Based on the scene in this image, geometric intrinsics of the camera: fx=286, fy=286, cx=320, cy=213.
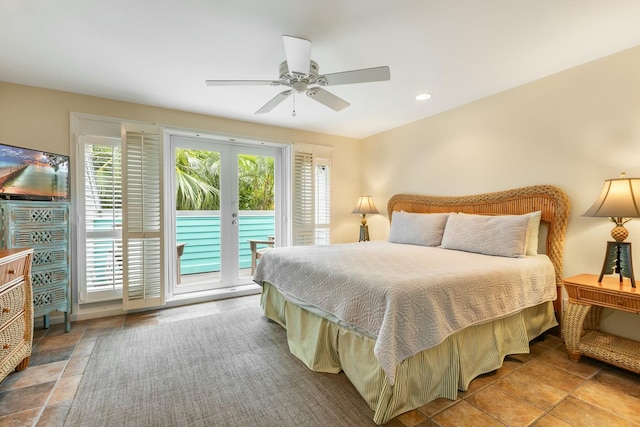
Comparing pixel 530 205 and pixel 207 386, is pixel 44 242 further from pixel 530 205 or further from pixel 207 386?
pixel 530 205

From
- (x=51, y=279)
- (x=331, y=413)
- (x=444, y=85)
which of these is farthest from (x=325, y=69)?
(x=51, y=279)

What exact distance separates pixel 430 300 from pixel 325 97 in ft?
5.71

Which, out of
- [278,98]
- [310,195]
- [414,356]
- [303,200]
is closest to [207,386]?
[414,356]

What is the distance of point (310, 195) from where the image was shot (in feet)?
14.5

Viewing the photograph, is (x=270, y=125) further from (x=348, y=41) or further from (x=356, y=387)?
(x=356, y=387)

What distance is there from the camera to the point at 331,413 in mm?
1657

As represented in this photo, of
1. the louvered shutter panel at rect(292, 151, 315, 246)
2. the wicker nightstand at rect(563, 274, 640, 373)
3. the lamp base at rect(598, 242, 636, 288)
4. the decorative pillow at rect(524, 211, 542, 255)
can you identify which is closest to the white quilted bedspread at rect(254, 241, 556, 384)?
the decorative pillow at rect(524, 211, 542, 255)

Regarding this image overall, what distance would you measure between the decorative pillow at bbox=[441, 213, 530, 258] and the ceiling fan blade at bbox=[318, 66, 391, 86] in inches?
68.2

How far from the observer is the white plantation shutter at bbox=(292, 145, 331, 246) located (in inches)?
170

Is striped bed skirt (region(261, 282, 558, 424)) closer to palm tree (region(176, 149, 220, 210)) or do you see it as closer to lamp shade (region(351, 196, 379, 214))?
palm tree (region(176, 149, 220, 210))

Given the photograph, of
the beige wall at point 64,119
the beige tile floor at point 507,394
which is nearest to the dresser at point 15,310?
the beige tile floor at point 507,394

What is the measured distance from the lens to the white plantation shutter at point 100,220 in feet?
9.99

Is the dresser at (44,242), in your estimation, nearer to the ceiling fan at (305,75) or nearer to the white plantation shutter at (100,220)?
the white plantation shutter at (100,220)

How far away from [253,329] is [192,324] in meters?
0.68
